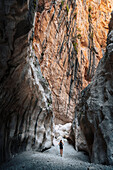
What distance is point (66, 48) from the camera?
76.1ft

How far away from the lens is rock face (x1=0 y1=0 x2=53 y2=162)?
Answer: 13.4ft

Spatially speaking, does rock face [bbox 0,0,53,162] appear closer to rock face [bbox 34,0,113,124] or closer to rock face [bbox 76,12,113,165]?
rock face [bbox 76,12,113,165]

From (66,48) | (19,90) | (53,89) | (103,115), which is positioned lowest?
(103,115)

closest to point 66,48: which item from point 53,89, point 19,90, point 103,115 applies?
point 53,89

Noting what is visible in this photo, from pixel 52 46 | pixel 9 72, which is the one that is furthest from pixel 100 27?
pixel 9 72

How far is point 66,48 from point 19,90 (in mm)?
17641

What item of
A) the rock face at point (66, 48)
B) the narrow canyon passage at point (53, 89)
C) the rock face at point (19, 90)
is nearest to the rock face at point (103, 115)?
the narrow canyon passage at point (53, 89)

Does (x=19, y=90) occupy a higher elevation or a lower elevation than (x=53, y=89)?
lower

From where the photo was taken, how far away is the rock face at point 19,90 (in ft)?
13.4

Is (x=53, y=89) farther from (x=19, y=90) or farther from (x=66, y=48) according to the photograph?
→ (x=19, y=90)

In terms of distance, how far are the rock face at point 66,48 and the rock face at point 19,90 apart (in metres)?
8.95

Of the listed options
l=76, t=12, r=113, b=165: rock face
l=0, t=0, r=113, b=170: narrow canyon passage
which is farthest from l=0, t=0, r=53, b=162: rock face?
l=76, t=12, r=113, b=165: rock face

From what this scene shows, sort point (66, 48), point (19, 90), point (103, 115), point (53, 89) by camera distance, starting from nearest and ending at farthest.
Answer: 1. point (103, 115)
2. point (19, 90)
3. point (53, 89)
4. point (66, 48)

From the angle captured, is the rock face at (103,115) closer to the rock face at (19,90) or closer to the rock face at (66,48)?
the rock face at (19,90)
